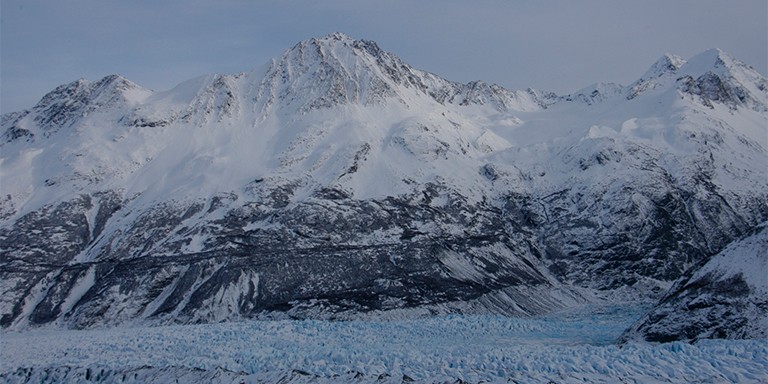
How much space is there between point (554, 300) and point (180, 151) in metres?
63.9

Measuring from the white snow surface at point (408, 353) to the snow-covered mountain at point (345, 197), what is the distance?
19.1m

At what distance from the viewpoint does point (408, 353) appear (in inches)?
1195

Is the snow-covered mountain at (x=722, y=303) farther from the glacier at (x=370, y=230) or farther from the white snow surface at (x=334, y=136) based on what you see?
the white snow surface at (x=334, y=136)

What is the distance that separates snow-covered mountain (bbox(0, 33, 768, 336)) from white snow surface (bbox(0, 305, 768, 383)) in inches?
751

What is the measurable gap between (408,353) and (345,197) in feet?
185

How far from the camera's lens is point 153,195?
88.5 meters

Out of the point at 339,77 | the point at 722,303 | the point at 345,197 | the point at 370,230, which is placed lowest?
the point at 370,230

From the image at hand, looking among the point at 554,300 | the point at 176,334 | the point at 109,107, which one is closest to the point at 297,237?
the point at 554,300

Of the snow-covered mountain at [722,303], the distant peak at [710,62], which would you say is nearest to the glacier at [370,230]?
the snow-covered mountain at [722,303]

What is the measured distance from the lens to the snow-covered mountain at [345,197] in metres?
67.0

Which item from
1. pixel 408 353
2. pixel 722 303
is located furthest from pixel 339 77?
pixel 408 353

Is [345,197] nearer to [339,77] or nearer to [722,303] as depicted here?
[339,77]

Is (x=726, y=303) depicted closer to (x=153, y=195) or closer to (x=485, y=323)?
(x=485, y=323)

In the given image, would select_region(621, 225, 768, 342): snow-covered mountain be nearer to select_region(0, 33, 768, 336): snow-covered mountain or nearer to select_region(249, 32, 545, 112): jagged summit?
select_region(0, 33, 768, 336): snow-covered mountain
